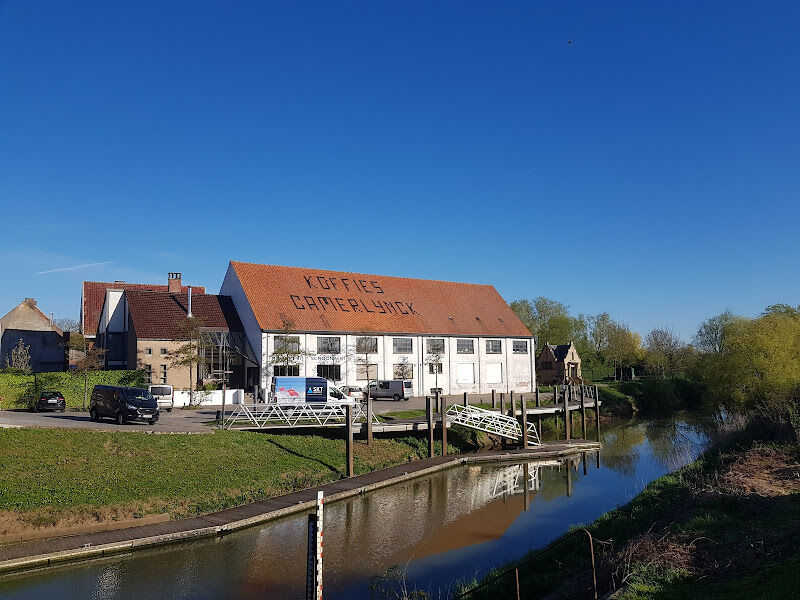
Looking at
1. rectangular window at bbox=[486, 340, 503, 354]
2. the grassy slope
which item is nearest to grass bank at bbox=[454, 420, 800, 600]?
the grassy slope

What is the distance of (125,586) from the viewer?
45.7 feet

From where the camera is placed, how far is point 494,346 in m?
52.0

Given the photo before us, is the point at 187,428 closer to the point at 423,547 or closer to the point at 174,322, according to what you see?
the point at 423,547

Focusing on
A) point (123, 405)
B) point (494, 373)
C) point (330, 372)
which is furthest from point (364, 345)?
point (123, 405)

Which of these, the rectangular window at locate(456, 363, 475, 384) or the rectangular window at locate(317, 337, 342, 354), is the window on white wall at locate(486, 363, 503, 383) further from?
the rectangular window at locate(317, 337, 342, 354)

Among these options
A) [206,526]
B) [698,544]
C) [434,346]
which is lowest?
[206,526]

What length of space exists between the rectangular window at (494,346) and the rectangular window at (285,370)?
57.7 feet

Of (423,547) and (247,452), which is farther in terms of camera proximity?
(247,452)

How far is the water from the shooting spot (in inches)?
551

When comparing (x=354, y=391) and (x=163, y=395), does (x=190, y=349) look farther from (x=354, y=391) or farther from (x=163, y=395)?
(x=354, y=391)

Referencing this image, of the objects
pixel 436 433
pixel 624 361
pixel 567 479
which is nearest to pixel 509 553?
pixel 567 479

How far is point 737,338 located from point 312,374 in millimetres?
28072

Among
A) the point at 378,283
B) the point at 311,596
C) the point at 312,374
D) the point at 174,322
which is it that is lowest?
the point at 311,596

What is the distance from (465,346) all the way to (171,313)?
23287mm
